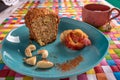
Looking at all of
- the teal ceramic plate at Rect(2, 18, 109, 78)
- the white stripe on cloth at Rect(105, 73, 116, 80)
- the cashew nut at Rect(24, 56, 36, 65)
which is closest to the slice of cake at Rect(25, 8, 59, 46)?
the teal ceramic plate at Rect(2, 18, 109, 78)

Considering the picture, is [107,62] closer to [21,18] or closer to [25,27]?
[25,27]

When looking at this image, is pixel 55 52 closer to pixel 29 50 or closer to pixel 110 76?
pixel 29 50

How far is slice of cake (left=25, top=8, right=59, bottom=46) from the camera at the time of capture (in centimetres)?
71

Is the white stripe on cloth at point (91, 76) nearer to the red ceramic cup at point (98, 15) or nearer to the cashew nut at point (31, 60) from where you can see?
the cashew nut at point (31, 60)

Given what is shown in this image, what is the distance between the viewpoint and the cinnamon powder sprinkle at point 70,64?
538mm

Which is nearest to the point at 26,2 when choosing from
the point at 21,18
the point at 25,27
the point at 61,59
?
the point at 21,18

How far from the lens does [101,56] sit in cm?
55

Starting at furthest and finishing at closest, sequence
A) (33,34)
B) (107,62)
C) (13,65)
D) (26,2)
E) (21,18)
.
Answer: (26,2)
(21,18)
(33,34)
(107,62)
(13,65)

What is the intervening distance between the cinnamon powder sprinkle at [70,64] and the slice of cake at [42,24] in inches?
6.4

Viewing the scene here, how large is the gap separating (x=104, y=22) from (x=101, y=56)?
1.06 feet

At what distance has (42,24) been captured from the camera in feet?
2.42

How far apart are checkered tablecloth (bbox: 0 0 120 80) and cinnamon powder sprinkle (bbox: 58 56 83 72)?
3cm

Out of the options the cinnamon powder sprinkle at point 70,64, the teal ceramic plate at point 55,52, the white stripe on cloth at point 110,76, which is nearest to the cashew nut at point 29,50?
the teal ceramic plate at point 55,52

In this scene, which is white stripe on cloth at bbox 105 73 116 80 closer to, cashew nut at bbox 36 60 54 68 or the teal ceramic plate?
the teal ceramic plate
